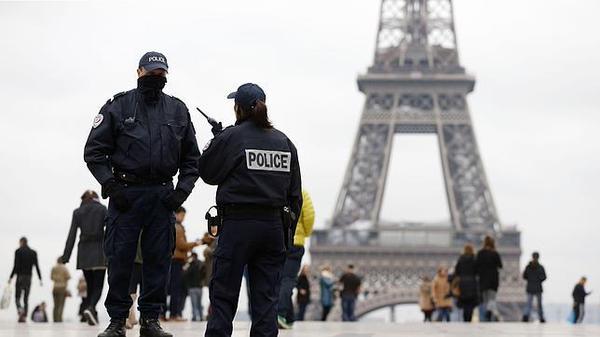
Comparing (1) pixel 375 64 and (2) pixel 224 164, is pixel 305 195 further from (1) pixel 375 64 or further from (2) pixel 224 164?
(1) pixel 375 64

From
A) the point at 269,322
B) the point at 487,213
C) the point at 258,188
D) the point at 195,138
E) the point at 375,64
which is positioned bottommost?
the point at 269,322

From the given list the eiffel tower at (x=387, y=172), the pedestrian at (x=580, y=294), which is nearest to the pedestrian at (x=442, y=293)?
the pedestrian at (x=580, y=294)

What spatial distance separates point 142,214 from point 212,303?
5.54ft

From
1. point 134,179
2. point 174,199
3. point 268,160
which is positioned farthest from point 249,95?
point 134,179

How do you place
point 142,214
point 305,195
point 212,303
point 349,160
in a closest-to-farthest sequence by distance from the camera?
1. point 212,303
2. point 142,214
3. point 305,195
4. point 349,160

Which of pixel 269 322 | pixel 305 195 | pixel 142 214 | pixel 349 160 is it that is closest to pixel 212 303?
pixel 269 322

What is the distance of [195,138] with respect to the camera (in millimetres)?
10359

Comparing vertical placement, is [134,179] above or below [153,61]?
below

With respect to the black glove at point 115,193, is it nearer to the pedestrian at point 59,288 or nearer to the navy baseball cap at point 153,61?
the navy baseball cap at point 153,61

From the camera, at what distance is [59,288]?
24281 millimetres

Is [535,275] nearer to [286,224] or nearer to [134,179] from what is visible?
[134,179]

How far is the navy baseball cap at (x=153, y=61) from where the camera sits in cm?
1000

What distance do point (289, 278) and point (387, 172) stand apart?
63781mm

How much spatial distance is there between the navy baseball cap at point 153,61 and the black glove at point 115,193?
2.98 ft
